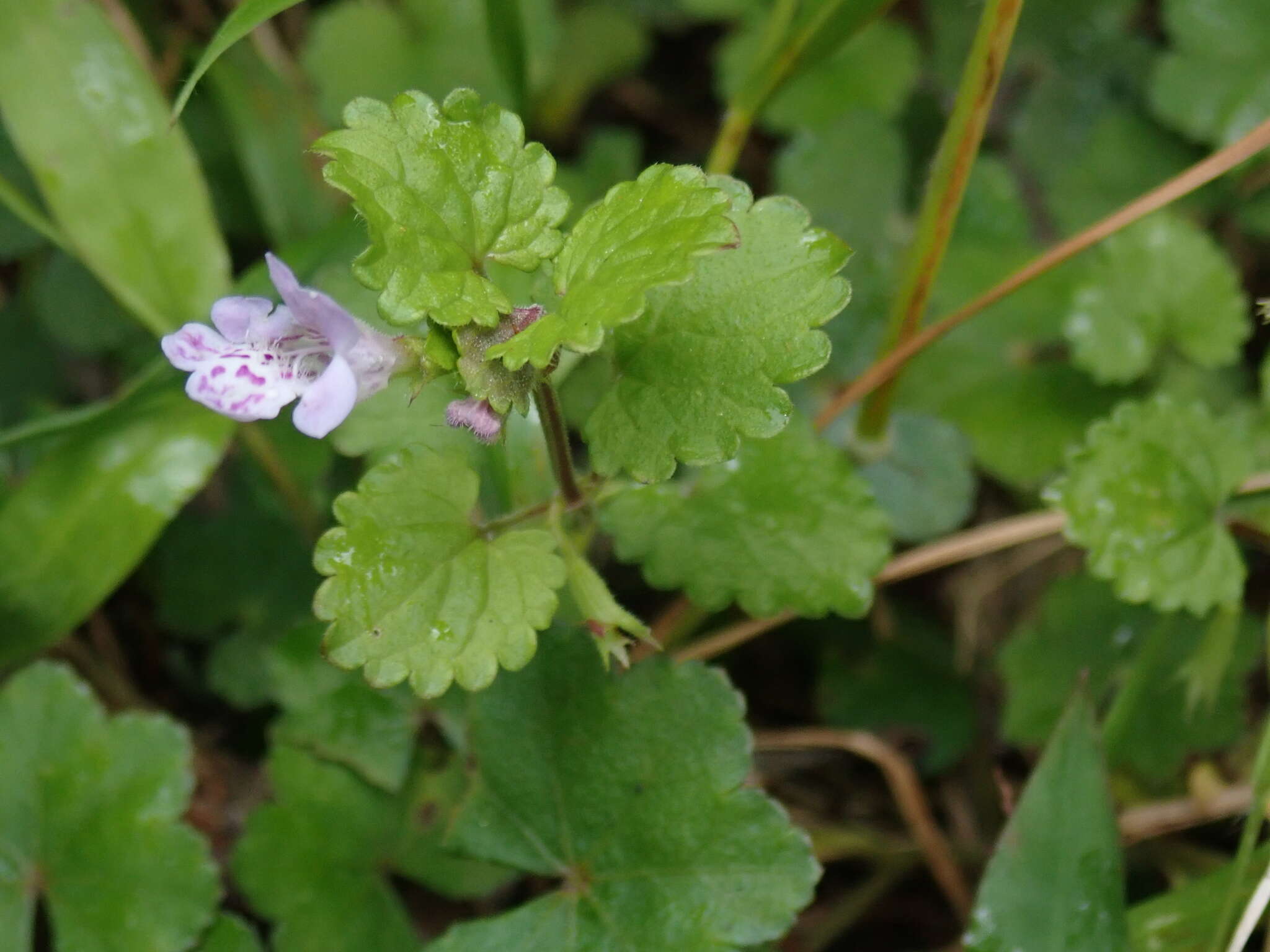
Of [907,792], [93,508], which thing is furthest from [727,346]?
[93,508]

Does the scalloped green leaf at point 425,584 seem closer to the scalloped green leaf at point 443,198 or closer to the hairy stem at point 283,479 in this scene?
the scalloped green leaf at point 443,198

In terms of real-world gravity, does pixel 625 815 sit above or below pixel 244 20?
below

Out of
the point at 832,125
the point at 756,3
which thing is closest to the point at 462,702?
the point at 832,125

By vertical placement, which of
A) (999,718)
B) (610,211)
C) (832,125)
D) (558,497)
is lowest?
(999,718)

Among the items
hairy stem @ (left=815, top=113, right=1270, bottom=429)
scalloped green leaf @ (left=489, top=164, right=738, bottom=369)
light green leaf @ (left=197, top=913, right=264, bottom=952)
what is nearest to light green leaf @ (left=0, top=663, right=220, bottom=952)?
light green leaf @ (left=197, top=913, right=264, bottom=952)

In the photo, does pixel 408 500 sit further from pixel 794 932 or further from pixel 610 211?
pixel 794 932

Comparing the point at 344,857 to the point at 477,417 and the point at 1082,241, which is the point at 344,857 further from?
the point at 1082,241

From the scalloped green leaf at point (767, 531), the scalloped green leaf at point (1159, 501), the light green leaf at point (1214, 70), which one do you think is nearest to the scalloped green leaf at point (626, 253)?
the scalloped green leaf at point (767, 531)
